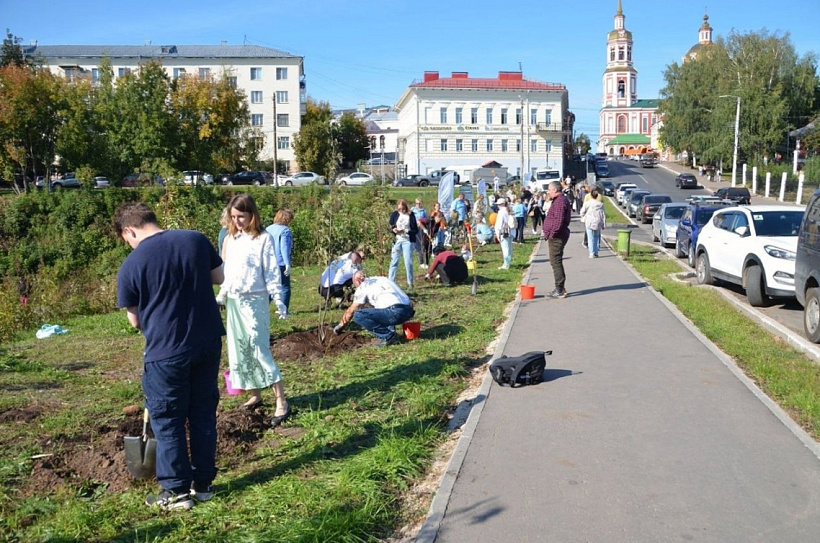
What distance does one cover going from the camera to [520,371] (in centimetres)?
746

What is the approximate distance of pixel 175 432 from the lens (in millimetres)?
4711

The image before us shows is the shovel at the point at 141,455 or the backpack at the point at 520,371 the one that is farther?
the backpack at the point at 520,371

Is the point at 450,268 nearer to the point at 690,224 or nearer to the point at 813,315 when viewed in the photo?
the point at 813,315

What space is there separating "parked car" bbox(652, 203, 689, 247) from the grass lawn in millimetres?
16799

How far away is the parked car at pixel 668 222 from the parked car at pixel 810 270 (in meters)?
14.2

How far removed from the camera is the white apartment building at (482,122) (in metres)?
83.3

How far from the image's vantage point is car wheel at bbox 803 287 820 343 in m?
9.28

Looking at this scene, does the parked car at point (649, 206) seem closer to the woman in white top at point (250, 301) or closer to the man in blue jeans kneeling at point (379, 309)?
the man in blue jeans kneeling at point (379, 309)

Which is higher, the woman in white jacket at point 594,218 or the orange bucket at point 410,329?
the woman in white jacket at point 594,218

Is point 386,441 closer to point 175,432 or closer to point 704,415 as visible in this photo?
point 175,432

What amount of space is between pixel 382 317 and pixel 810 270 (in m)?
5.63

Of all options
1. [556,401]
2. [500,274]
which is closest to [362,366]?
[556,401]

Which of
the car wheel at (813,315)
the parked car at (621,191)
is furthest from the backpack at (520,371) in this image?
the parked car at (621,191)

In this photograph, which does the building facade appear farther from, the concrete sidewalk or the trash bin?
the concrete sidewalk
